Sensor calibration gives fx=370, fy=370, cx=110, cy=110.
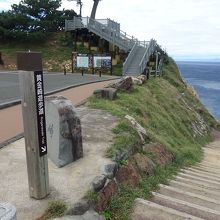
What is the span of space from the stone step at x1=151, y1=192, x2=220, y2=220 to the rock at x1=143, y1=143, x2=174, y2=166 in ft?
7.71

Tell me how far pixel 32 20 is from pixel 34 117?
30230 mm

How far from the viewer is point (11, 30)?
33.1 meters

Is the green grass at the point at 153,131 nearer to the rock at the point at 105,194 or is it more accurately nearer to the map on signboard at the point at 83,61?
the rock at the point at 105,194

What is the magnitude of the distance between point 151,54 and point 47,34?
34.5 feet

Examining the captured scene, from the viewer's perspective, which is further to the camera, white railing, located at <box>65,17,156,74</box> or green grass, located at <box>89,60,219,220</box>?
white railing, located at <box>65,17,156,74</box>

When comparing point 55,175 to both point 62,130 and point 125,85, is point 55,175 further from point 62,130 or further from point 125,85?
point 125,85

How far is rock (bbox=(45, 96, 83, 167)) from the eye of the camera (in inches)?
256

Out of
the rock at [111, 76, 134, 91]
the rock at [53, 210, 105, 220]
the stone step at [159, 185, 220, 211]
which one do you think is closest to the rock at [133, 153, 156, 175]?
the stone step at [159, 185, 220, 211]

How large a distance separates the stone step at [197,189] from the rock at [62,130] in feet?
7.10

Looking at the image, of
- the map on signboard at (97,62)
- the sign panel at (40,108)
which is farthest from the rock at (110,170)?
the map on signboard at (97,62)

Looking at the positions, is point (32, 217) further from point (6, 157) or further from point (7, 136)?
point (7, 136)

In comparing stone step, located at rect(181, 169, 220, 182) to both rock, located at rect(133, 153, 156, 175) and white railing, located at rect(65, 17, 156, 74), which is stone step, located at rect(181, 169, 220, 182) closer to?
rock, located at rect(133, 153, 156, 175)

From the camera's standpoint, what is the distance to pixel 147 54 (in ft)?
90.2

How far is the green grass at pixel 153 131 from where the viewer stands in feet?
20.5
